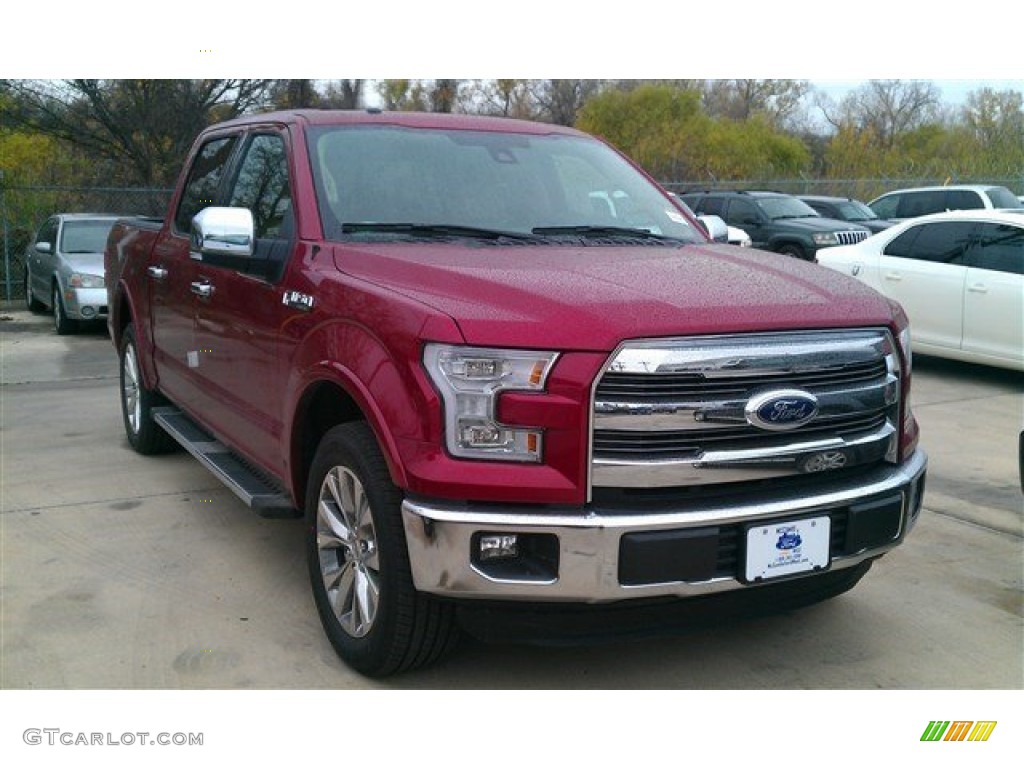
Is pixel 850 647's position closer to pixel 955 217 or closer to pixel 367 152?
pixel 367 152

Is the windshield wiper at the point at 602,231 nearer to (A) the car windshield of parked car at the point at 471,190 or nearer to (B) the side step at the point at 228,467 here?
(A) the car windshield of parked car at the point at 471,190

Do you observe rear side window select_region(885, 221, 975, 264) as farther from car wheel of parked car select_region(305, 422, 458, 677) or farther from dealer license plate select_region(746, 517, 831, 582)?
car wheel of parked car select_region(305, 422, 458, 677)

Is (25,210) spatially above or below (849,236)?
above

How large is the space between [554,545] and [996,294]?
284 inches

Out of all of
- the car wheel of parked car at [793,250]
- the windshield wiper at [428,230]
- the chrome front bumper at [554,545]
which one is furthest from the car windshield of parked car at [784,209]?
the chrome front bumper at [554,545]

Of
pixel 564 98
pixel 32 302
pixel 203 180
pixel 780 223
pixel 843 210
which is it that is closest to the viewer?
pixel 203 180

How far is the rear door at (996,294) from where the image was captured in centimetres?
864

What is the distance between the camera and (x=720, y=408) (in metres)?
3.06

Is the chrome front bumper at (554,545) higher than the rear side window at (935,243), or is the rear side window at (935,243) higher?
the rear side window at (935,243)

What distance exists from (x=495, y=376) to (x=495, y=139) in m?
1.96

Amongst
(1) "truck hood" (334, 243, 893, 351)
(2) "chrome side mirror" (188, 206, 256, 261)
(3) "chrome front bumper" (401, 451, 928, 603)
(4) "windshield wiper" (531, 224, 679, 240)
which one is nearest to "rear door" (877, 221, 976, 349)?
(4) "windshield wiper" (531, 224, 679, 240)

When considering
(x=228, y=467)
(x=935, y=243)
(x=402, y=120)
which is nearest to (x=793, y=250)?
(x=935, y=243)

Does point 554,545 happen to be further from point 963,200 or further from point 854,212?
point 854,212

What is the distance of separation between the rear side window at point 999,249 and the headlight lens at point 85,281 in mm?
9776
